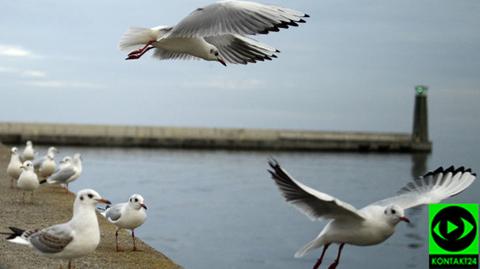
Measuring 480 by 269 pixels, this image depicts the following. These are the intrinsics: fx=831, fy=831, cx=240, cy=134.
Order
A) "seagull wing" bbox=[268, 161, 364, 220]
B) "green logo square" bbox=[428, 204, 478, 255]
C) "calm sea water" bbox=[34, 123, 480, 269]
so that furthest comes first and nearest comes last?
"calm sea water" bbox=[34, 123, 480, 269] < "green logo square" bbox=[428, 204, 478, 255] < "seagull wing" bbox=[268, 161, 364, 220]

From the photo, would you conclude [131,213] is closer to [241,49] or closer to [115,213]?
[115,213]

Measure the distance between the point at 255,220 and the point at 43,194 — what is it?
12163 mm

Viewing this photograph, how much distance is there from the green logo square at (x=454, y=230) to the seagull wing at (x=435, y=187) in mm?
342

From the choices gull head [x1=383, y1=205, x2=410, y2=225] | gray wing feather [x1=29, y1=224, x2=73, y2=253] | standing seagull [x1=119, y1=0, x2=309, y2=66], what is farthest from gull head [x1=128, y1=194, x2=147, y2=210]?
gull head [x1=383, y1=205, x2=410, y2=225]

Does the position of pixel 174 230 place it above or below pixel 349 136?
Result: below

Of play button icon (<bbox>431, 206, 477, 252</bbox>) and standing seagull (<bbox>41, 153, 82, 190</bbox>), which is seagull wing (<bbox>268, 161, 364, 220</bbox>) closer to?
play button icon (<bbox>431, 206, 477, 252</bbox>)

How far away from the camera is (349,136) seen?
4809 cm

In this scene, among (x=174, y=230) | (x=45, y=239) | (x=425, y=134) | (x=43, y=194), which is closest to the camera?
(x=45, y=239)

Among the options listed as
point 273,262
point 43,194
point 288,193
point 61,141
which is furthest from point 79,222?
point 61,141

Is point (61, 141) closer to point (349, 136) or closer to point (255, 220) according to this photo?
point (349, 136)

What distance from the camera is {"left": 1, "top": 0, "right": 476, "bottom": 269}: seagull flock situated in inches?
197

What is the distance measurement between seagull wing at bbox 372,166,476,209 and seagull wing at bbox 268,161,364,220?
562mm

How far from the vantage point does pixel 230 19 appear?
19.0 feet

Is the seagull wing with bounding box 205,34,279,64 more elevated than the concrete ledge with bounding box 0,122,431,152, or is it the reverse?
the concrete ledge with bounding box 0,122,431,152
